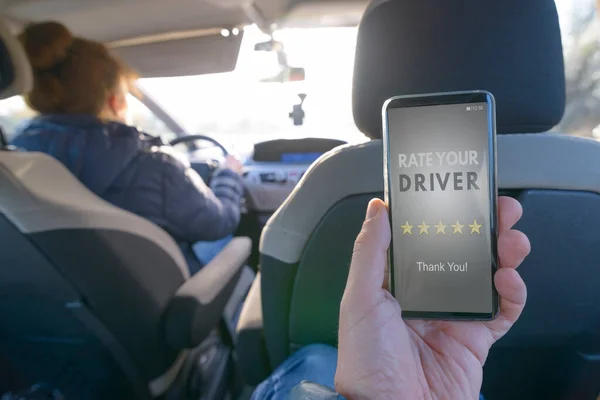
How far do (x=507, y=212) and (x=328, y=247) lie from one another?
0.98 feet

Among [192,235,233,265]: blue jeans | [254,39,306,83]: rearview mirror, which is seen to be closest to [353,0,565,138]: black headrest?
[192,235,233,265]: blue jeans

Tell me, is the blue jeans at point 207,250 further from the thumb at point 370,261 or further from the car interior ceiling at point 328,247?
the thumb at point 370,261

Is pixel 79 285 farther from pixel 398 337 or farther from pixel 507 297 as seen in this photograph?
pixel 507 297

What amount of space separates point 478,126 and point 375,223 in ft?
0.63

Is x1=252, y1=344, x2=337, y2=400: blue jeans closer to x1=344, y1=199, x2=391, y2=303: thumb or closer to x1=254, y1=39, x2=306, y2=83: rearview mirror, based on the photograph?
x1=344, y1=199, x2=391, y2=303: thumb

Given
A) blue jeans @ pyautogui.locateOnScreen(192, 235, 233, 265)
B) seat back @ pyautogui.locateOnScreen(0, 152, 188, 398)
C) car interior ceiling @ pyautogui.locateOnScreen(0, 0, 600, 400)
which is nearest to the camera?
car interior ceiling @ pyautogui.locateOnScreen(0, 0, 600, 400)

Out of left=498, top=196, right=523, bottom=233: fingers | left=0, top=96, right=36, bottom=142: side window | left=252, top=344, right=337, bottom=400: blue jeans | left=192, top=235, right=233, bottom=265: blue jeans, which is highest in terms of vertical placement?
left=0, top=96, right=36, bottom=142: side window

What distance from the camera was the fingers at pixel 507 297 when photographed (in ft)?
2.13

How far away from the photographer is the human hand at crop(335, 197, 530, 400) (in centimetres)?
62

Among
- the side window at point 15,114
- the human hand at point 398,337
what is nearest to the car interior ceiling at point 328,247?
the human hand at point 398,337

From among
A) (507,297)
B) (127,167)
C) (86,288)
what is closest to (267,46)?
(127,167)

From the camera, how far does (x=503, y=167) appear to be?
2.32 ft

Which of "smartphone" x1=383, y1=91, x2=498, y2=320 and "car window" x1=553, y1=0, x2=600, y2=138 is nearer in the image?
"smartphone" x1=383, y1=91, x2=498, y2=320

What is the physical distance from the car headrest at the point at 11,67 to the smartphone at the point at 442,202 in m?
0.80
